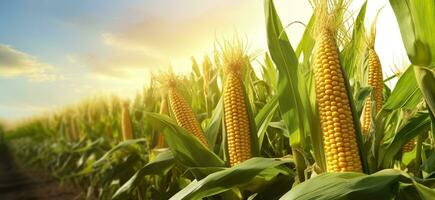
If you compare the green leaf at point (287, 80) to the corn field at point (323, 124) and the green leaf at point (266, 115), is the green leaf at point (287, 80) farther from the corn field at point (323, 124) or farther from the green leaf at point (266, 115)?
the green leaf at point (266, 115)

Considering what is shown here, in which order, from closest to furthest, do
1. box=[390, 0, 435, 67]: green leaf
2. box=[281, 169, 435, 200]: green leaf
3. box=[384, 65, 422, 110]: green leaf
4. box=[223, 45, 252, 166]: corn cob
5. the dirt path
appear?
box=[281, 169, 435, 200]: green leaf
box=[390, 0, 435, 67]: green leaf
box=[384, 65, 422, 110]: green leaf
box=[223, 45, 252, 166]: corn cob
the dirt path

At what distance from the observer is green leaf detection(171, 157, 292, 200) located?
1.76 metres

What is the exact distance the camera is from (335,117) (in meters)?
1.59

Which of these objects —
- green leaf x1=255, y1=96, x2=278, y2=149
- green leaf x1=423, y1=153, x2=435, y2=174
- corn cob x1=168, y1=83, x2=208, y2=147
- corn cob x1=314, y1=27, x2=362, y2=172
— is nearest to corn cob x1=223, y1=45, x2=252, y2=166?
green leaf x1=255, y1=96, x2=278, y2=149

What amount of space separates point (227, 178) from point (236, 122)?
0.31 meters

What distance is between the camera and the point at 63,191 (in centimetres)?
905

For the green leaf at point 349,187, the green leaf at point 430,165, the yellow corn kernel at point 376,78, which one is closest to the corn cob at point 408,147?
the yellow corn kernel at point 376,78

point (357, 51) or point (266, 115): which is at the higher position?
point (357, 51)

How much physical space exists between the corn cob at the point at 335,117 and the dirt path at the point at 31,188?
663 cm

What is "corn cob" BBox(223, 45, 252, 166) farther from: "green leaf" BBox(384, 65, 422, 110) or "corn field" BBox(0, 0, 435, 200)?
"green leaf" BBox(384, 65, 422, 110)

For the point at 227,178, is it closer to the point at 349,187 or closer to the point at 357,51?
the point at 349,187

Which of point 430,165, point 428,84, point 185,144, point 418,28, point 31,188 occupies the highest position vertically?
point 418,28

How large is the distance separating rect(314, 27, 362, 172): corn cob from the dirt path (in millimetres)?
6632

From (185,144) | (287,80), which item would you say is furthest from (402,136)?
(185,144)
